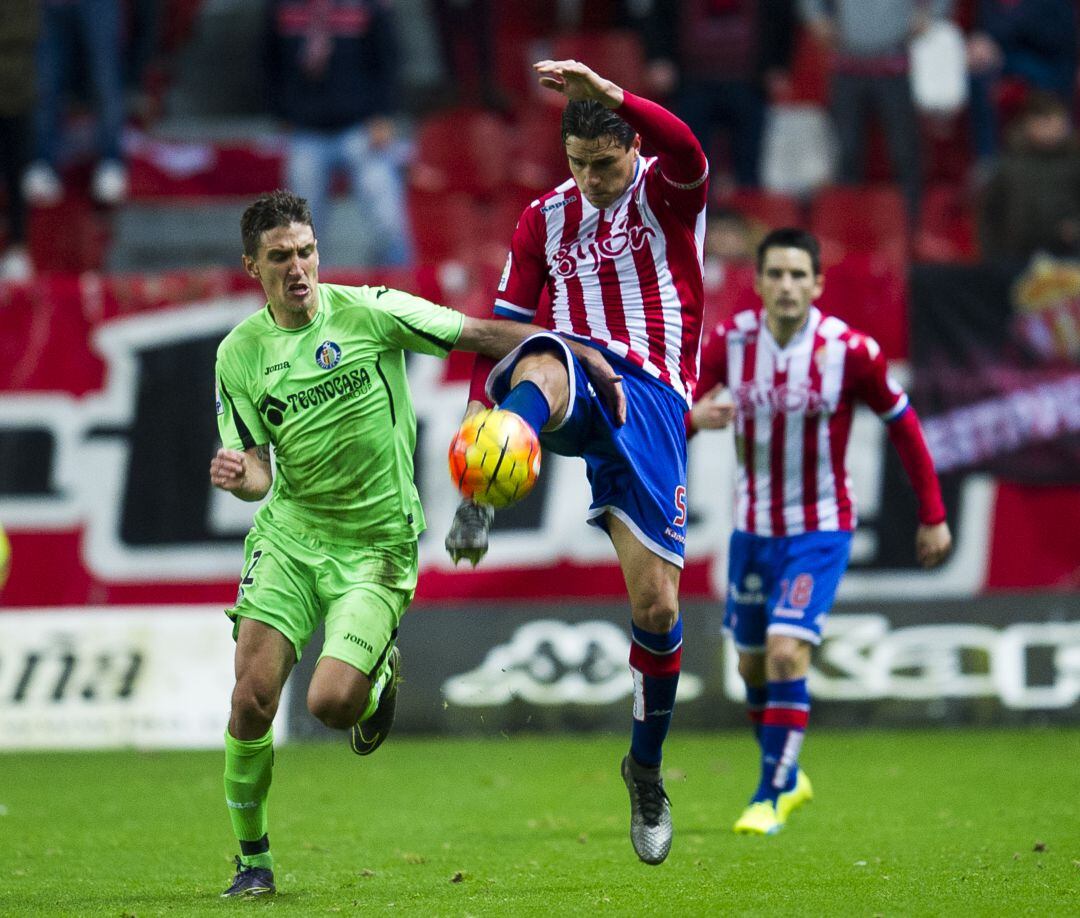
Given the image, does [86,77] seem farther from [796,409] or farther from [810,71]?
[796,409]

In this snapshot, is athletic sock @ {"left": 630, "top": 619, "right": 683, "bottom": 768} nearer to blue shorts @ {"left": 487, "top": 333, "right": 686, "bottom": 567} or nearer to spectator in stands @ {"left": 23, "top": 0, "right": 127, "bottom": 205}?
blue shorts @ {"left": 487, "top": 333, "right": 686, "bottom": 567}

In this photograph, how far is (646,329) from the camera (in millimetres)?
6363

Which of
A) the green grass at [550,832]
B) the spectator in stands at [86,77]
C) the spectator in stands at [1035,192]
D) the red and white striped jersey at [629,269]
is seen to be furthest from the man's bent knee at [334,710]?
the spectator in stands at [86,77]

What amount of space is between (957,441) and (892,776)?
3369 mm

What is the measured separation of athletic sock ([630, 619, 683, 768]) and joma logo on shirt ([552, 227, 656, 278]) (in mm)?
1355

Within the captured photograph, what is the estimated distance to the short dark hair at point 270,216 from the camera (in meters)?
6.21

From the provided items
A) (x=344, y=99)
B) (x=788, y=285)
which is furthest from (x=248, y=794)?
(x=344, y=99)

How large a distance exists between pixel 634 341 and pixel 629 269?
0.89 ft

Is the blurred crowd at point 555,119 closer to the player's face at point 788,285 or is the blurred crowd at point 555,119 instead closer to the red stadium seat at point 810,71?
the red stadium seat at point 810,71

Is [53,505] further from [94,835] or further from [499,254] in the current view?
[94,835]

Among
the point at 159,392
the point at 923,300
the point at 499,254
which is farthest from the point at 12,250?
the point at 923,300

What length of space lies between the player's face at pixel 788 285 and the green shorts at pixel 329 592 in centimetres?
265

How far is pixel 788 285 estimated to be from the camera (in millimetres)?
8305

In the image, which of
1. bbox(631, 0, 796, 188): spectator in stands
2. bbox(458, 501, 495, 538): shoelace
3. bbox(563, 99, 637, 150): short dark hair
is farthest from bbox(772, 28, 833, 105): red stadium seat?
bbox(458, 501, 495, 538): shoelace
